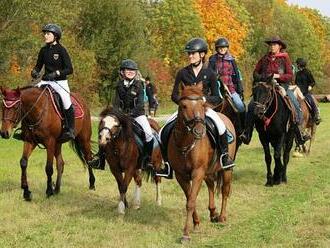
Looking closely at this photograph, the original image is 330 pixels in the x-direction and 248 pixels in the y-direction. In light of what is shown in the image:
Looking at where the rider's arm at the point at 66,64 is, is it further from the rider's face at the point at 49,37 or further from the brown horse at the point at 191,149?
the brown horse at the point at 191,149

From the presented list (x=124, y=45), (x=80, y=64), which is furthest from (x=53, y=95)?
(x=124, y=45)

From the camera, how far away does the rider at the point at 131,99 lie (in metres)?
9.52

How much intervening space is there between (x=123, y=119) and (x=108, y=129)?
1.64 ft

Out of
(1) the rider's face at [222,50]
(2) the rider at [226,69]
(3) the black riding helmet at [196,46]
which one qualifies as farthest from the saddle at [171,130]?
(1) the rider's face at [222,50]

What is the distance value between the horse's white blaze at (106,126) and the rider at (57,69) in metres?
2.28

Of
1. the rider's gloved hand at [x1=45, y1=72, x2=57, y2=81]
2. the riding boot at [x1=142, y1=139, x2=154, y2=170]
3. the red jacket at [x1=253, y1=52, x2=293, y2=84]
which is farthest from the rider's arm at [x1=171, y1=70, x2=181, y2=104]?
the red jacket at [x1=253, y1=52, x2=293, y2=84]

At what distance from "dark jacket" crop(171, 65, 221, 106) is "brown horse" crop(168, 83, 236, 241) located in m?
0.68

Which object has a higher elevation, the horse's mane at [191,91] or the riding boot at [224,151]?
the horse's mane at [191,91]

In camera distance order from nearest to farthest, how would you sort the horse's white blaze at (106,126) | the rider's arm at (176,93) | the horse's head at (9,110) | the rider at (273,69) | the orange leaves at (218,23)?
the rider's arm at (176,93)
the horse's white blaze at (106,126)
the horse's head at (9,110)
the rider at (273,69)
the orange leaves at (218,23)

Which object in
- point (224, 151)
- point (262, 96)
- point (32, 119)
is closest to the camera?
point (224, 151)

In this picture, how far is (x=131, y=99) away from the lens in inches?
378

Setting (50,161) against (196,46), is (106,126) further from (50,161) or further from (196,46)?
(50,161)

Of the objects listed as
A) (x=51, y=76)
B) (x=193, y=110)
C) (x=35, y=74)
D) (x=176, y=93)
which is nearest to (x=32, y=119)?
(x=51, y=76)

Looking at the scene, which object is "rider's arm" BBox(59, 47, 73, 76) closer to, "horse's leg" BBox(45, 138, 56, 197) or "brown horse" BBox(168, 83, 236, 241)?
"horse's leg" BBox(45, 138, 56, 197)
